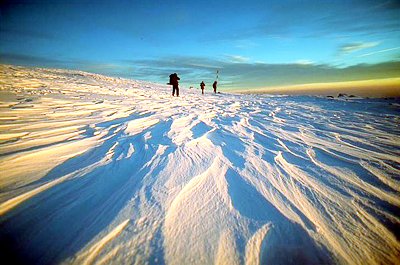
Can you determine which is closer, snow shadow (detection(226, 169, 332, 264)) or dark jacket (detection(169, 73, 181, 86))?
snow shadow (detection(226, 169, 332, 264))

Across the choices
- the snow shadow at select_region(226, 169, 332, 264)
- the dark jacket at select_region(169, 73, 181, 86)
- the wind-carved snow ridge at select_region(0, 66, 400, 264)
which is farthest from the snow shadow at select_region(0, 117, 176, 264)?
the dark jacket at select_region(169, 73, 181, 86)

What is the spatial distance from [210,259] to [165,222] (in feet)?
1.22

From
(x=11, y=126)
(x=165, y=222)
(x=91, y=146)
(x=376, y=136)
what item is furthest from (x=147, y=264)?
(x=376, y=136)

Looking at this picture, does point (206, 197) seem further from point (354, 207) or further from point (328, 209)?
point (354, 207)

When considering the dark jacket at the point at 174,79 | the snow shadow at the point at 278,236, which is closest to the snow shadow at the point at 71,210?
the snow shadow at the point at 278,236

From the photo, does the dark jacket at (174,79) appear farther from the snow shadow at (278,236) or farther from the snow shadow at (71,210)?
the snow shadow at (278,236)

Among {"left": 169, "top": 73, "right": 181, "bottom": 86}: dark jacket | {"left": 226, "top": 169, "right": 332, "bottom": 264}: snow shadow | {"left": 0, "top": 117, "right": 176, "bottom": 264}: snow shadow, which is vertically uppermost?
{"left": 169, "top": 73, "right": 181, "bottom": 86}: dark jacket

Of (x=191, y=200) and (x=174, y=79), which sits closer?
(x=191, y=200)

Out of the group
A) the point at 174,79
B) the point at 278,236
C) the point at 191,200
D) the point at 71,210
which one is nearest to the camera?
the point at 278,236

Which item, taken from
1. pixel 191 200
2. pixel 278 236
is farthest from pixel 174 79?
pixel 278 236

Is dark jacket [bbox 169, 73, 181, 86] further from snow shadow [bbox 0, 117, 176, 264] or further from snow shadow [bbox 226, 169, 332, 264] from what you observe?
snow shadow [bbox 226, 169, 332, 264]

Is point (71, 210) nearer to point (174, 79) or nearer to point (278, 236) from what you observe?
point (278, 236)

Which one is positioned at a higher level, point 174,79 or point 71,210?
point 174,79

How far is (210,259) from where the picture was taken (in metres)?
1.13
